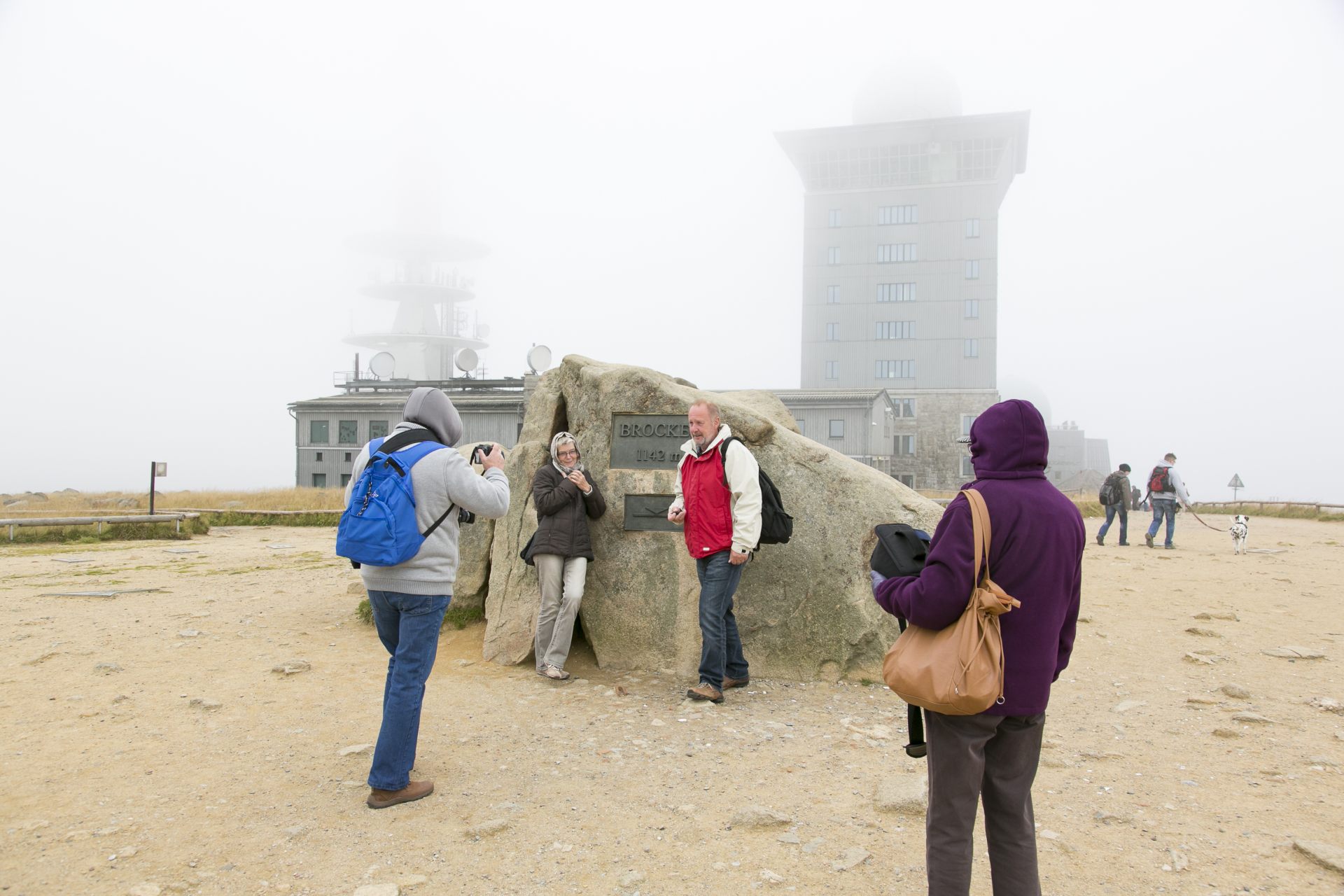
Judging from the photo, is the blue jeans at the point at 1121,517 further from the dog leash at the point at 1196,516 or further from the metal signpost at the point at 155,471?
the metal signpost at the point at 155,471

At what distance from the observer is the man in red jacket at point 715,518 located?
6.46m

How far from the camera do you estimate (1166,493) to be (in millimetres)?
17703

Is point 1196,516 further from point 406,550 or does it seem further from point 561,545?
point 406,550

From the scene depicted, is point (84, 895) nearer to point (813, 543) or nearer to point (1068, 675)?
point (813, 543)

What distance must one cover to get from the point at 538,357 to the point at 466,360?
41.6 ft

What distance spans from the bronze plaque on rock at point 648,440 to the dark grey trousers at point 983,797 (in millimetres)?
5101

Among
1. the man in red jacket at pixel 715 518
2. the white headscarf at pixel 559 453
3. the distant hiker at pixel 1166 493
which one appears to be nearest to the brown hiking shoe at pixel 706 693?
the man in red jacket at pixel 715 518

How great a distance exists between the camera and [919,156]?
2581 inches

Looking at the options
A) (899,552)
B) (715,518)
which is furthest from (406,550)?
(715,518)

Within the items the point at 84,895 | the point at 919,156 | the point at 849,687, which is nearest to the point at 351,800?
the point at 84,895

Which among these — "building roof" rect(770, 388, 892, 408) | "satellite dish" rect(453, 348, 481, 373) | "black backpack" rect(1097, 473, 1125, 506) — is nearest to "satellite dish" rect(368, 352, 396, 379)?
"satellite dish" rect(453, 348, 481, 373)

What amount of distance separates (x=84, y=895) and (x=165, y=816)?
0.84 metres

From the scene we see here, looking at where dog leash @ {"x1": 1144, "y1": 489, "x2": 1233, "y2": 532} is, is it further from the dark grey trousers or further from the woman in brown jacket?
the dark grey trousers

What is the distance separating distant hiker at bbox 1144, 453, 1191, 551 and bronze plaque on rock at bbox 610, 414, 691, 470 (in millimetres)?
14076
